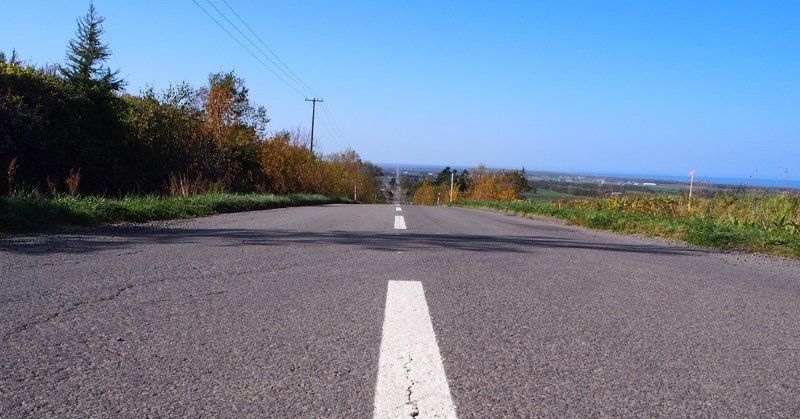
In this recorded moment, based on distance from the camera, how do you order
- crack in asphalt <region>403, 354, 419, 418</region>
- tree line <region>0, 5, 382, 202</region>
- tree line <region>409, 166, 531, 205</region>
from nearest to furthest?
crack in asphalt <region>403, 354, 419, 418</region>, tree line <region>0, 5, 382, 202</region>, tree line <region>409, 166, 531, 205</region>

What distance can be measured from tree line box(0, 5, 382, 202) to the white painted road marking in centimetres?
1080

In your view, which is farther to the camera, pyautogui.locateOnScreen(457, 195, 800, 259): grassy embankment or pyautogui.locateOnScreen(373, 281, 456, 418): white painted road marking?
pyautogui.locateOnScreen(457, 195, 800, 259): grassy embankment

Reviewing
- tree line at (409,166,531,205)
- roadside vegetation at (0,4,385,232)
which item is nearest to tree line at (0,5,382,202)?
roadside vegetation at (0,4,385,232)

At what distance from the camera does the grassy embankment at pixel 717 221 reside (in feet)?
30.8

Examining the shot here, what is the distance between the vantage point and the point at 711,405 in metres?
2.56

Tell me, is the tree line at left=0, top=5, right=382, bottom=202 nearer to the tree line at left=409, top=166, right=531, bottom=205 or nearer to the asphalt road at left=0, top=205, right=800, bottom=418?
the asphalt road at left=0, top=205, right=800, bottom=418

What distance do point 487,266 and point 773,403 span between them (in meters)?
3.64

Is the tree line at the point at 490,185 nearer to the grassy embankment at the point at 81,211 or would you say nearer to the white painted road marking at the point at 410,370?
the grassy embankment at the point at 81,211

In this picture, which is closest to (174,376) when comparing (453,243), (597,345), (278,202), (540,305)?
(597,345)

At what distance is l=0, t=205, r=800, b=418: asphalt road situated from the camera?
252cm

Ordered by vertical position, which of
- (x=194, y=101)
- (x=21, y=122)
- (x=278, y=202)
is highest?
(x=194, y=101)

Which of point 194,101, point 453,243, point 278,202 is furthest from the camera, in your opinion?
point 194,101

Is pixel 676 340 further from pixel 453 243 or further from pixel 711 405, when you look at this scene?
pixel 453 243

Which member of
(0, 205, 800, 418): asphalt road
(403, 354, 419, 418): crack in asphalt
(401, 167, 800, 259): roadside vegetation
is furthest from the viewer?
(401, 167, 800, 259): roadside vegetation
